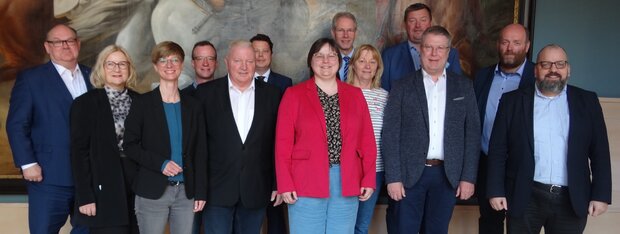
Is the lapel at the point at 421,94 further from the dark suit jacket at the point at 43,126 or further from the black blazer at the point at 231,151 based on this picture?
the dark suit jacket at the point at 43,126

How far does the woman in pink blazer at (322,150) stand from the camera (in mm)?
2949

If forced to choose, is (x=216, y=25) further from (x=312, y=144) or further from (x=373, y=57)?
(x=312, y=144)

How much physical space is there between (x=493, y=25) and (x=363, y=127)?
2107mm

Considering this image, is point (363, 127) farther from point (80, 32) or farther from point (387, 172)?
point (80, 32)

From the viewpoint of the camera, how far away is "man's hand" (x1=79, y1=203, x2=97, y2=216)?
2898mm

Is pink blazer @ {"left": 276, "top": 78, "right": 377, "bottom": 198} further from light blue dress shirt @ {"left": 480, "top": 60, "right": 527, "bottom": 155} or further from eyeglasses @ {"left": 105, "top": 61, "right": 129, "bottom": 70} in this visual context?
light blue dress shirt @ {"left": 480, "top": 60, "right": 527, "bottom": 155}

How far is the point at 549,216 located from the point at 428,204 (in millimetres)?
648

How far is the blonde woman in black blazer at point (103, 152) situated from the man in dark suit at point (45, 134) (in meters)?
0.38

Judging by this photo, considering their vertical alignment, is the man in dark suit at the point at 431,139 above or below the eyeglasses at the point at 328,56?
below

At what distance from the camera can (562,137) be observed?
2.98 meters

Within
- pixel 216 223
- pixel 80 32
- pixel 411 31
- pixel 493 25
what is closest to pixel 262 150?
pixel 216 223

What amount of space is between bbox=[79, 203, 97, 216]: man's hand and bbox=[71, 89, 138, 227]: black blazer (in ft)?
0.05

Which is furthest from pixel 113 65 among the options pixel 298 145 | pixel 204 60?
pixel 298 145

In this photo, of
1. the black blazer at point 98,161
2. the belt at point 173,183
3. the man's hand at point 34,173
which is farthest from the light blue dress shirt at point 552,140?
the man's hand at point 34,173
